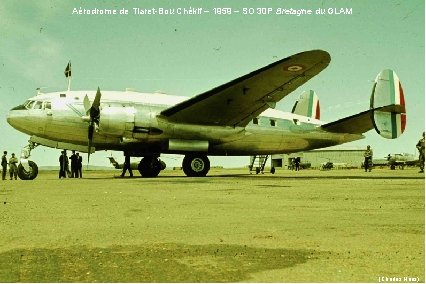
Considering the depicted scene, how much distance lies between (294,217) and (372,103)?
14439 mm

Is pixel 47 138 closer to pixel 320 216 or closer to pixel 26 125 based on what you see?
pixel 26 125

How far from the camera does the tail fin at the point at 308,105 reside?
2822 centimetres

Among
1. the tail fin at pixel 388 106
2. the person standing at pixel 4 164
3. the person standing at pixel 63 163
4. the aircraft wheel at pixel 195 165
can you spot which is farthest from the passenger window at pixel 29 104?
the tail fin at pixel 388 106

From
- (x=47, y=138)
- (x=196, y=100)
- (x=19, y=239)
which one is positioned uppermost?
(x=196, y=100)

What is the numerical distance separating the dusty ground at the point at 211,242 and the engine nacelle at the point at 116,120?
9.63m

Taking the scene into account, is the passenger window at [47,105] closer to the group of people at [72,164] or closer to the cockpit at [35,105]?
the cockpit at [35,105]

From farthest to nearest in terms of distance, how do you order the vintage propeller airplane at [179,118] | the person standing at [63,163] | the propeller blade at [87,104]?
the person standing at [63,163] < the propeller blade at [87,104] < the vintage propeller airplane at [179,118]

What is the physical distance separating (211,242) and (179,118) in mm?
14046

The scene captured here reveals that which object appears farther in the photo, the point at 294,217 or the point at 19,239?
the point at 294,217

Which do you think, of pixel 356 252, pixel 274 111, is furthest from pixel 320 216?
pixel 274 111

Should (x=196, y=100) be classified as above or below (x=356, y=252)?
above

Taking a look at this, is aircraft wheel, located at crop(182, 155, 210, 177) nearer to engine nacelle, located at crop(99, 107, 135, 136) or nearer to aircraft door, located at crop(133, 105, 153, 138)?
aircraft door, located at crop(133, 105, 153, 138)

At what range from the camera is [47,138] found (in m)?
17.6

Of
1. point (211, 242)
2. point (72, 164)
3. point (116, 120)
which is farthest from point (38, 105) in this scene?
point (211, 242)
